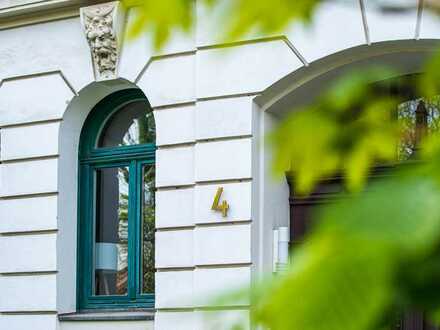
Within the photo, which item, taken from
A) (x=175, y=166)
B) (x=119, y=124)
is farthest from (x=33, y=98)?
(x=175, y=166)

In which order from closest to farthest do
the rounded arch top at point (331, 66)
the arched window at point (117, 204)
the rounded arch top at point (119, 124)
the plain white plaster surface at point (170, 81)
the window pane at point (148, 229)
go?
the rounded arch top at point (331, 66)
the plain white plaster surface at point (170, 81)
the window pane at point (148, 229)
the arched window at point (117, 204)
the rounded arch top at point (119, 124)

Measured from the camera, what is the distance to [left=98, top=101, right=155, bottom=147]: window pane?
42.4 feet

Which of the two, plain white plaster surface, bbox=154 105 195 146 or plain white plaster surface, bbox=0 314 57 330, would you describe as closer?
plain white plaster surface, bbox=154 105 195 146

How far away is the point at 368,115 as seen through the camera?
147 cm

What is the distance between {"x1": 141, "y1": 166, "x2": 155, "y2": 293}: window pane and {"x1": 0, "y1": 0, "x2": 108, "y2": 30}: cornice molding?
2.03 m

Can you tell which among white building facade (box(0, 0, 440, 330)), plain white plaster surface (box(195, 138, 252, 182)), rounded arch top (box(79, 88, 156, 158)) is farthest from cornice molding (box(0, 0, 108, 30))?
plain white plaster surface (box(195, 138, 252, 182))

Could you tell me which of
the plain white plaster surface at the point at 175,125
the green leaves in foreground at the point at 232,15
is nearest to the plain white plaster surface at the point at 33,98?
the plain white plaster surface at the point at 175,125

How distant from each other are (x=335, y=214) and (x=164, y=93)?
11.1 m

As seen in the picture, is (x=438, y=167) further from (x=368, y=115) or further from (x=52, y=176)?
(x=52, y=176)

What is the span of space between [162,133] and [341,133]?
35.3ft

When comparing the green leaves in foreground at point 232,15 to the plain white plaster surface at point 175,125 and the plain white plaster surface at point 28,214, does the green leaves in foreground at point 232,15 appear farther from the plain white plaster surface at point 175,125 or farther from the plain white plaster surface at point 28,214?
the plain white plaster surface at point 28,214

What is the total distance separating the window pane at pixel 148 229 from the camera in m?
12.6

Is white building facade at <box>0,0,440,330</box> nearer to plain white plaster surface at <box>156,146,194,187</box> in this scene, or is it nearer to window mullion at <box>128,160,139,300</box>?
plain white plaster surface at <box>156,146,194,187</box>

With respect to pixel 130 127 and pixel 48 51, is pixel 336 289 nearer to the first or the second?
pixel 130 127
